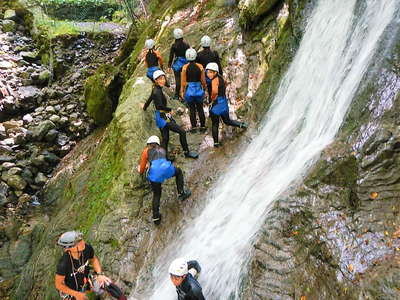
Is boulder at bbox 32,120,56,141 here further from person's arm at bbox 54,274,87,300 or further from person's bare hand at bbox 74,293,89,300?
person's bare hand at bbox 74,293,89,300

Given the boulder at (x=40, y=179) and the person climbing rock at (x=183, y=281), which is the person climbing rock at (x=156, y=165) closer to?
the person climbing rock at (x=183, y=281)

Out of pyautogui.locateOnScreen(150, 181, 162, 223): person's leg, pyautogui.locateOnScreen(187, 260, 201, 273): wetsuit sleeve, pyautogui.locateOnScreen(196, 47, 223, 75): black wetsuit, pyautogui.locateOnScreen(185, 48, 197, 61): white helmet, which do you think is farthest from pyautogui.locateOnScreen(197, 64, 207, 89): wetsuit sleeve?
pyautogui.locateOnScreen(187, 260, 201, 273): wetsuit sleeve

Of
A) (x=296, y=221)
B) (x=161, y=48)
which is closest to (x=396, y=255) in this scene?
(x=296, y=221)

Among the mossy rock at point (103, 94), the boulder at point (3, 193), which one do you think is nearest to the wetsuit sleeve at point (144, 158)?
the mossy rock at point (103, 94)

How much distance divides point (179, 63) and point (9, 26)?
25.3m

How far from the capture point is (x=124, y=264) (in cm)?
888

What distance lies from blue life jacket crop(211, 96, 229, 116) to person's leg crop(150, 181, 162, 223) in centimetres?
244

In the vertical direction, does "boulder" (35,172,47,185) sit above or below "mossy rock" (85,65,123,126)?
below

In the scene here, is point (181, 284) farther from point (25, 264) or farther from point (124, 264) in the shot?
point (25, 264)

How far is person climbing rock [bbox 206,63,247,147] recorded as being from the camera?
9555mm

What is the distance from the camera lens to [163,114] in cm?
974

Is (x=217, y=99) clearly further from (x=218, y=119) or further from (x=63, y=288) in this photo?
(x=63, y=288)

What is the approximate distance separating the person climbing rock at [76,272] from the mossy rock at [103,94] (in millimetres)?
11025

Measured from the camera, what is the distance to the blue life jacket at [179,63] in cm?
1154
